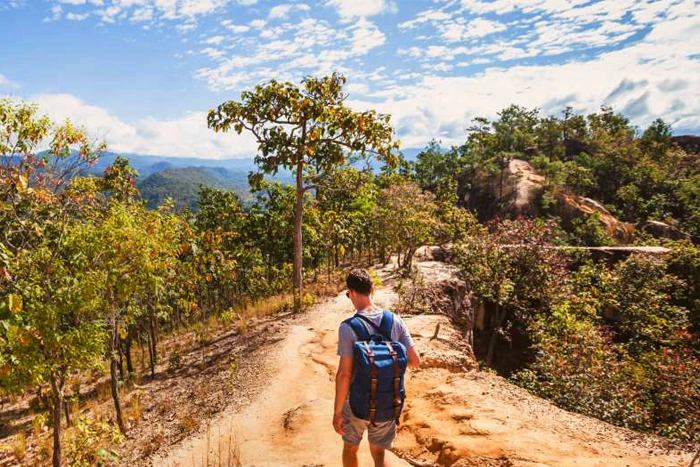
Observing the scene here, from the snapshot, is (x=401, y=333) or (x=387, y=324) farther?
(x=401, y=333)

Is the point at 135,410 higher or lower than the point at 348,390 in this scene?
lower

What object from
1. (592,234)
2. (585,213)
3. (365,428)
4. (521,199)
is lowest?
(592,234)

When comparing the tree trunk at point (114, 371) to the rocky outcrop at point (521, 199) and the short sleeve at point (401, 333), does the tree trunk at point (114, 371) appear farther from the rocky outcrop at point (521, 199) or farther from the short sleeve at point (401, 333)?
the rocky outcrop at point (521, 199)

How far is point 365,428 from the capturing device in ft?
13.8

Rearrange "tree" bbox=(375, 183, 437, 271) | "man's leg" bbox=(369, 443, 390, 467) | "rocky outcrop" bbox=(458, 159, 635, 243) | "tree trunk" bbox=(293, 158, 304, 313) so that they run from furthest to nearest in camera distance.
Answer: "rocky outcrop" bbox=(458, 159, 635, 243)
"tree" bbox=(375, 183, 437, 271)
"tree trunk" bbox=(293, 158, 304, 313)
"man's leg" bbox=(369, 443, 390, 467)

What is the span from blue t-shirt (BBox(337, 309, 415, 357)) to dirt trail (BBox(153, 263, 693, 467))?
310 cm

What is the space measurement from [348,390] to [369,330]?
2.24 feet

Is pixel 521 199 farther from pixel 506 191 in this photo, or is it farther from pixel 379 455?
pixel 379 455

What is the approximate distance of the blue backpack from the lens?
387 centimetres

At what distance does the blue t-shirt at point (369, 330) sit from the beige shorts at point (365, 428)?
670mm

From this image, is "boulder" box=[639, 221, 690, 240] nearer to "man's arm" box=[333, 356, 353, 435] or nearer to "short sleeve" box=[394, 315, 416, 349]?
"short sleeve" box=[394, 315, 416, 349]

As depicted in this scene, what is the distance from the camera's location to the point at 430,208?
26.7 meters

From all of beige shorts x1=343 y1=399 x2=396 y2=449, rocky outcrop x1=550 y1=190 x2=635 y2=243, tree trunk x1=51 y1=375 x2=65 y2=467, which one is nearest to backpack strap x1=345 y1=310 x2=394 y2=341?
beige shorts x1=343 y1=399 x2=396 y2=449

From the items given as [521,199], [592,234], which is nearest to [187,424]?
[592,234]
